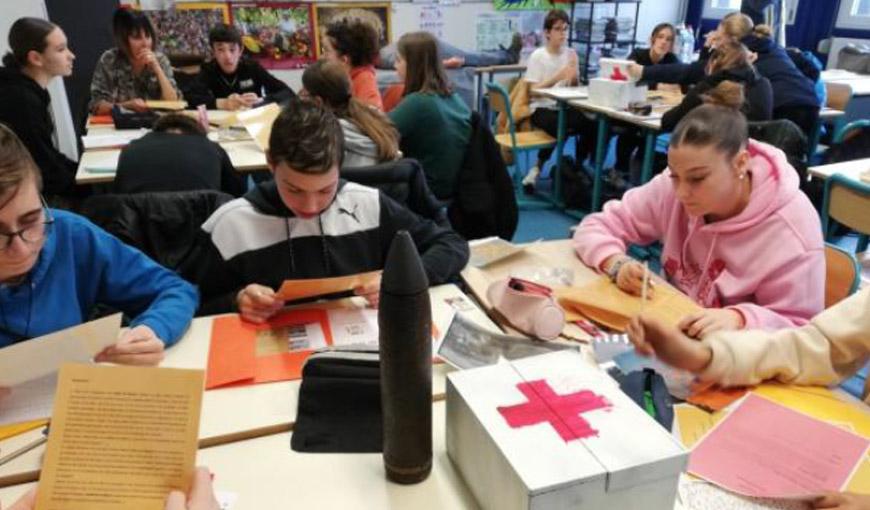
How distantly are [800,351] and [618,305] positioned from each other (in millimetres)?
388

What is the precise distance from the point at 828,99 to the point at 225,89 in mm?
4353

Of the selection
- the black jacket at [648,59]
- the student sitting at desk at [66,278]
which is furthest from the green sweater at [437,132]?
the black jacket at [648,59]

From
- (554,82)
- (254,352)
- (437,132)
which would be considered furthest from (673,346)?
(554,82)

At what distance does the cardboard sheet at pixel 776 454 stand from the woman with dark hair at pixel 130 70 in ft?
11.7

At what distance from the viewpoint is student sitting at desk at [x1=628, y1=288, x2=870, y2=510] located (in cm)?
117

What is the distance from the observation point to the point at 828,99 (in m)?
4.68

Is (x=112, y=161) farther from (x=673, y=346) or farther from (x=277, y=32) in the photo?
(x=277, y=32)

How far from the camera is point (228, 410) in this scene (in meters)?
1.07

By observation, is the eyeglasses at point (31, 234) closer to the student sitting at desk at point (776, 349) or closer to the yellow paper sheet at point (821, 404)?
the student sitting at desk at point (776, 349)

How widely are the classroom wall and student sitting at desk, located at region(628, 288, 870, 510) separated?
4321 millimetres

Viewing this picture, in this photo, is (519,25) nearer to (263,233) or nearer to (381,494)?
(263,233)

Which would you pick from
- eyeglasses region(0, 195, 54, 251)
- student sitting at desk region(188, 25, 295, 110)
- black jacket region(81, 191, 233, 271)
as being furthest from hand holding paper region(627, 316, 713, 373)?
student sitting at desk region(188, 25, 295, 110)

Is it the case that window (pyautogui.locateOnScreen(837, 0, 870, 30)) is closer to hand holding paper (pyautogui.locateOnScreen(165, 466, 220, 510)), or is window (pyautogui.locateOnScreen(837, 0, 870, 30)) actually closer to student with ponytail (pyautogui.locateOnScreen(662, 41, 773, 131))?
student with ponytail (pyautogui.locateOnScreen(662, 41, 773, 131))

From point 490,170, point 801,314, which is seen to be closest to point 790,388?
point 801,314
